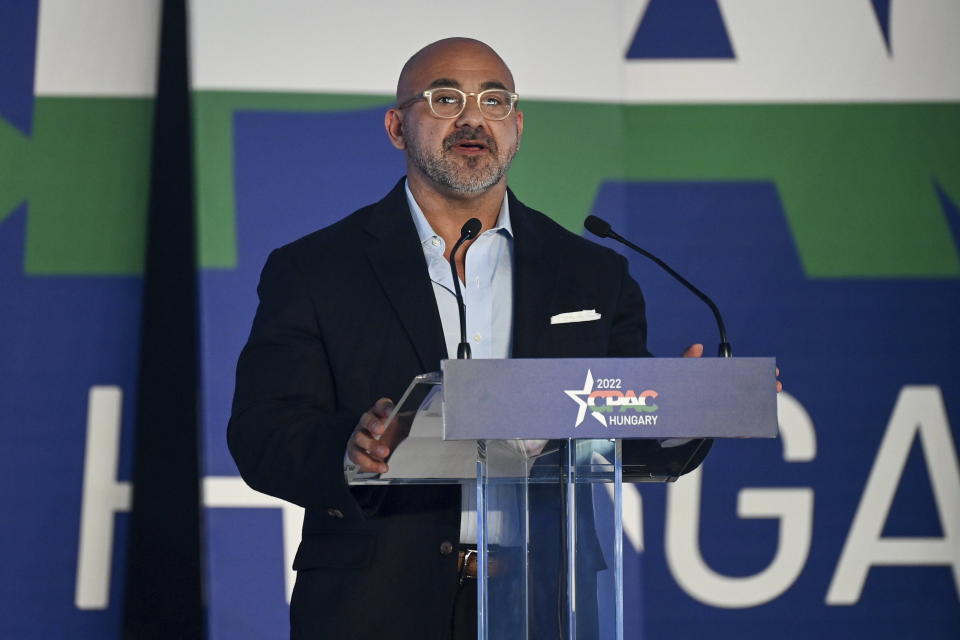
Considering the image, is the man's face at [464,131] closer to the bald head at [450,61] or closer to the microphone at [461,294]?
the bald head at [450,61]

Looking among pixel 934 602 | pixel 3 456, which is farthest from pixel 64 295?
pixel 934 602

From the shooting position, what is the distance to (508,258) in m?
2.65

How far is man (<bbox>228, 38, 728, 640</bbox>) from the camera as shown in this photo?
2297 mm

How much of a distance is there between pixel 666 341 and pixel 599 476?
218 cm

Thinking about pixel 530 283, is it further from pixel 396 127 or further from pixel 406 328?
pixel 396 127

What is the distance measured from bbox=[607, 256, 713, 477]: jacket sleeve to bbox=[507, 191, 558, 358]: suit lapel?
0.19 meters

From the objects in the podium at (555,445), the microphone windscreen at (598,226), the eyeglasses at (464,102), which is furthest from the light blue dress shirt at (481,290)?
the podium at (555,445)

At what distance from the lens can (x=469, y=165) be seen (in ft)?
8.73

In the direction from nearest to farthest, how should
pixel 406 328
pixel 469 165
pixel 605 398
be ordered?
pixel 605 398, pixel 406 328, pixel 469 165

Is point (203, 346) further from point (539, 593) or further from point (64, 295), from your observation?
point (539, 593)

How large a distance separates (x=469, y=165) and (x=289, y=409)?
675mm

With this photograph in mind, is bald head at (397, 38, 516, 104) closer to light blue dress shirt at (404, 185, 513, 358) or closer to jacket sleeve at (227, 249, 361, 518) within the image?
light blue dress shirt at (404, 185, 513, 358)

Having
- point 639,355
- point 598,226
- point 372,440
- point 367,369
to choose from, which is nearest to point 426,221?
point 367,369

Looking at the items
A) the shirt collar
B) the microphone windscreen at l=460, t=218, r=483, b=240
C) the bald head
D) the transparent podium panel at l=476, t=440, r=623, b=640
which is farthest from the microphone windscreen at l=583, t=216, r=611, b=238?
the bald head
